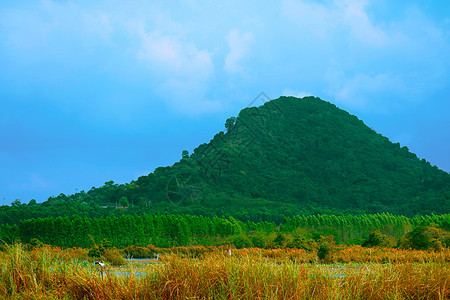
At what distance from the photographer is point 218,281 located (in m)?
5.32

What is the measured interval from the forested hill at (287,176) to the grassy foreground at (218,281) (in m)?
A: 34.2

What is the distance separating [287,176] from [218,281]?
2412 inches

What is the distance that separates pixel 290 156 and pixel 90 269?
68.5 m

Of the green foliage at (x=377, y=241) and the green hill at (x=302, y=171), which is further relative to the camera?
the green hill at (x=302, y=171)

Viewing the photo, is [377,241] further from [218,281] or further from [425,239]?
[218,281]

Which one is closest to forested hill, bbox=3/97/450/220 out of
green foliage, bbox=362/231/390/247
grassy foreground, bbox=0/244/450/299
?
green foliage, bbox=362/231/390/247

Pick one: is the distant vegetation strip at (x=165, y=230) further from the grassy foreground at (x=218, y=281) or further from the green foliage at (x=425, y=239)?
the grassy foreground at (x=218, y=281)

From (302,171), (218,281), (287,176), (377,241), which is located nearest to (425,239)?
(377,241)

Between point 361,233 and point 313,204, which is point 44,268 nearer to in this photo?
point 361,233

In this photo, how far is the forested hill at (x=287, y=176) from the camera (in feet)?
166

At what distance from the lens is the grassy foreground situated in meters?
5.12

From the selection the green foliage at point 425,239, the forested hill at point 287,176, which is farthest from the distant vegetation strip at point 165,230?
the forested hill at point 287,176

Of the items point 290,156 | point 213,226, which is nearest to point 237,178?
point 290,156

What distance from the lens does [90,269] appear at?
6.03m
